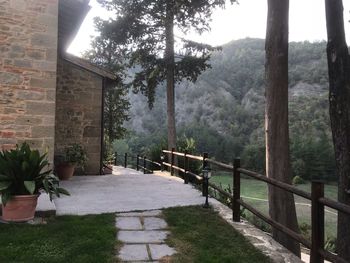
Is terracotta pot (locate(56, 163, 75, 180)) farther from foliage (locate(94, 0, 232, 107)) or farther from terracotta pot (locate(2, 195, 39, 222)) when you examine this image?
foliage (locate(94, 0, 232, 107))

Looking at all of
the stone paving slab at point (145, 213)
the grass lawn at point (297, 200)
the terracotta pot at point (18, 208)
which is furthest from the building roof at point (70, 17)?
the grass lawn at point (297, 200)

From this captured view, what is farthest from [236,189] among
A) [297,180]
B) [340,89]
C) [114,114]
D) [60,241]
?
[297,180]

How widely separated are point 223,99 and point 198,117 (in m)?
6.08

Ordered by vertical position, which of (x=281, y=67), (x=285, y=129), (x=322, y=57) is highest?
(x=322, y=57)

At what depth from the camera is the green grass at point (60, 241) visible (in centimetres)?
420

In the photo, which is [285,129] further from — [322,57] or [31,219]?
[322,57]

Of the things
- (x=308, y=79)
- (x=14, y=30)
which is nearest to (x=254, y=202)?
(x=14, y=30)

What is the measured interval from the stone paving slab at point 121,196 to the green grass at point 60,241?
0.79 m

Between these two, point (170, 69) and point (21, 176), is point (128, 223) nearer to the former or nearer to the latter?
point (21, 176)

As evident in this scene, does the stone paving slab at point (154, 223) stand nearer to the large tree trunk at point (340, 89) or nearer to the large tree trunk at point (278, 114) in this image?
the large tree trunk at point (278, 114)

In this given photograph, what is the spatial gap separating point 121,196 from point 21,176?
265 centimetres

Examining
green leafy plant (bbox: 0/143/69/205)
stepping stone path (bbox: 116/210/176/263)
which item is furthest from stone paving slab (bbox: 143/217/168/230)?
green leafy plant (bbox: 0/143/69/205)

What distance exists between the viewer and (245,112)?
68.8 metres

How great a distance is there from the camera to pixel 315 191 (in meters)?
3.72
